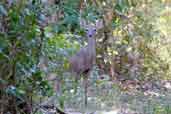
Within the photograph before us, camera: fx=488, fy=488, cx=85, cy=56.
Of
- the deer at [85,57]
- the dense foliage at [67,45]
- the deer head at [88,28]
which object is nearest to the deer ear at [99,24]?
the dense foliage at [67,45]

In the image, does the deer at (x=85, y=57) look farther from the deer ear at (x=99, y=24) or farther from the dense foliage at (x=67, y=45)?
the deer ear at (x=99, y=24)

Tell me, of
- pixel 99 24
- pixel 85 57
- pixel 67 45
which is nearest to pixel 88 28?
pixel 85 57

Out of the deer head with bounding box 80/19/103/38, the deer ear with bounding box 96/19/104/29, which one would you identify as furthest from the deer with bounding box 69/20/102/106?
the deer ear with bounding box 96/19/104/29

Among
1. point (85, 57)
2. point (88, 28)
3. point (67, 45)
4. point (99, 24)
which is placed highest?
point (99, 24)

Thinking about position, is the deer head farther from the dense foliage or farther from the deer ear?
the deer ear

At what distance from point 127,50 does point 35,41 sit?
5.28 meters

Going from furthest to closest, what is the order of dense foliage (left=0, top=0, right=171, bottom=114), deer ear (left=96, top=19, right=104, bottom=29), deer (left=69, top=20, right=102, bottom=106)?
1. deer ear (left=96, top=19, right=104, bottom=29)
2. deer (left=69, top=20, right=102, bottom=106)
3. dense foliage (left=0, top=0, right=171, bottom=114)

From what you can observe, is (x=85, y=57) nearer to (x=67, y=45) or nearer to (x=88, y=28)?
(x=88, y=28)

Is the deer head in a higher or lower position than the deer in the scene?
higher

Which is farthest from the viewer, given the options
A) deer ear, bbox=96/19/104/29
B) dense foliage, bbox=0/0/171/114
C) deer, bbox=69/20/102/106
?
deer ear, bbox=96/19/104/29

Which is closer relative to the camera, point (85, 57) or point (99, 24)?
point (85, 57)

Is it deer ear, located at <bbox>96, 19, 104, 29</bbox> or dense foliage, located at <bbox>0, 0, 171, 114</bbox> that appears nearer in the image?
dense foliage, located at <bbox>0, 0, 171, 114</bbox>

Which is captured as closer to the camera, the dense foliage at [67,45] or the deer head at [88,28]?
the dense foliage at [67,45]

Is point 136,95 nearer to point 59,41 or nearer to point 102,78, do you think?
point 102,78
